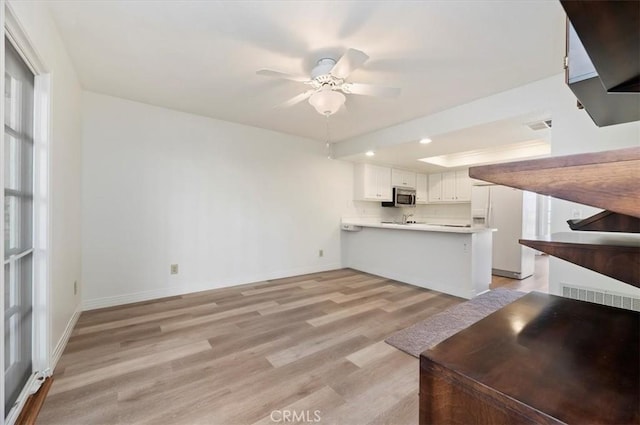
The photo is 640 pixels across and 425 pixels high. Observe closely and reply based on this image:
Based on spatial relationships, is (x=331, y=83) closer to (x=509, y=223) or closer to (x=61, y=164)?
(x=61, y=164)

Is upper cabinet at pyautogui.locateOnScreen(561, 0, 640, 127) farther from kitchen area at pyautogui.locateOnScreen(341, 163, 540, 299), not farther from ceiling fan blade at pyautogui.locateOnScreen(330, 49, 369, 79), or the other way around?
kitchen area at pyautogui.locateOnScreen(341, 163, 540, 299)

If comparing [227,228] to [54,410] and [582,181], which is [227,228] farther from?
[582,181]

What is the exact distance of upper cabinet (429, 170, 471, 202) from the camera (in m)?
5.73

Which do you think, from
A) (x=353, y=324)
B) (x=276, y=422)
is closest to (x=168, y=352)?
(x=276, y=422)

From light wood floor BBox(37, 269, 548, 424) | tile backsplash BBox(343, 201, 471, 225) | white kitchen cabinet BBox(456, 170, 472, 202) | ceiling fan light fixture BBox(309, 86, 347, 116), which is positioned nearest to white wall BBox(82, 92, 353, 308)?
light wood floor BBox(37, 269, 548, 424)

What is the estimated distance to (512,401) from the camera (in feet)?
1.29

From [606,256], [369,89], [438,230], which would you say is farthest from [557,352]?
[438,230]

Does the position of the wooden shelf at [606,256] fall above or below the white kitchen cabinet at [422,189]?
below

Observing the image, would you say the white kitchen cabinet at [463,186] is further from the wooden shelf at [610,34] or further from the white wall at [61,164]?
the white wall at [61,164]

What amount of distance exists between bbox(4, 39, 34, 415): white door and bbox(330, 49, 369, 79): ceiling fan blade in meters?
1.82

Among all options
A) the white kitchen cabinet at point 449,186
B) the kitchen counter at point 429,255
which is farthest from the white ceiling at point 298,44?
the white kitchen cabinet at point 449,186

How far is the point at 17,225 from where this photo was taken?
157cm

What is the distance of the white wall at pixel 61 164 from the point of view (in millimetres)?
1658

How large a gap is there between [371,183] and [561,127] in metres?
3.08
